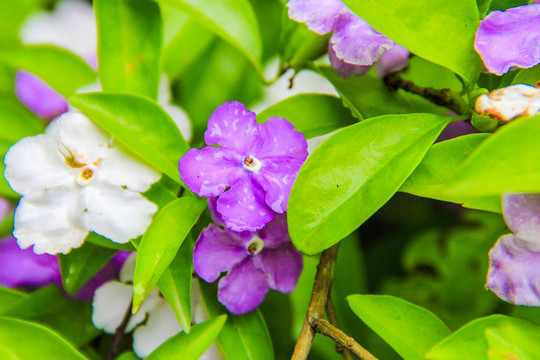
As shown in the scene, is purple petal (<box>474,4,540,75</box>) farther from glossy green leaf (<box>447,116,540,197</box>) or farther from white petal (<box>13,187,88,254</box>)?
white petal (<box>13,187,88,254</box>)

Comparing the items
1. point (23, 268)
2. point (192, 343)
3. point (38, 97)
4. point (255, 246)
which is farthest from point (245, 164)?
point (38, 97)

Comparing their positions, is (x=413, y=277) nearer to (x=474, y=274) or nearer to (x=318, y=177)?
(x=474, y=274)

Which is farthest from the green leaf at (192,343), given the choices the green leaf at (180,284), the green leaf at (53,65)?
the green leaf at (53,65)

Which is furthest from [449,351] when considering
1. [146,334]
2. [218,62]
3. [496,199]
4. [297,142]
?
[218,62]

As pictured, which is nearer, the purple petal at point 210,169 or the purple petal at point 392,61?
the purple petal at point 210,169

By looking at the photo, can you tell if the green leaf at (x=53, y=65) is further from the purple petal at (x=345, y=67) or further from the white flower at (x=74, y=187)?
the purple petal at (x=345, y=67)

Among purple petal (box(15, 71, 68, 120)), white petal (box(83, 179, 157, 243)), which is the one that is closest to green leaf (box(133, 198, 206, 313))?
white petal (box(83, 179, 157, 243))
